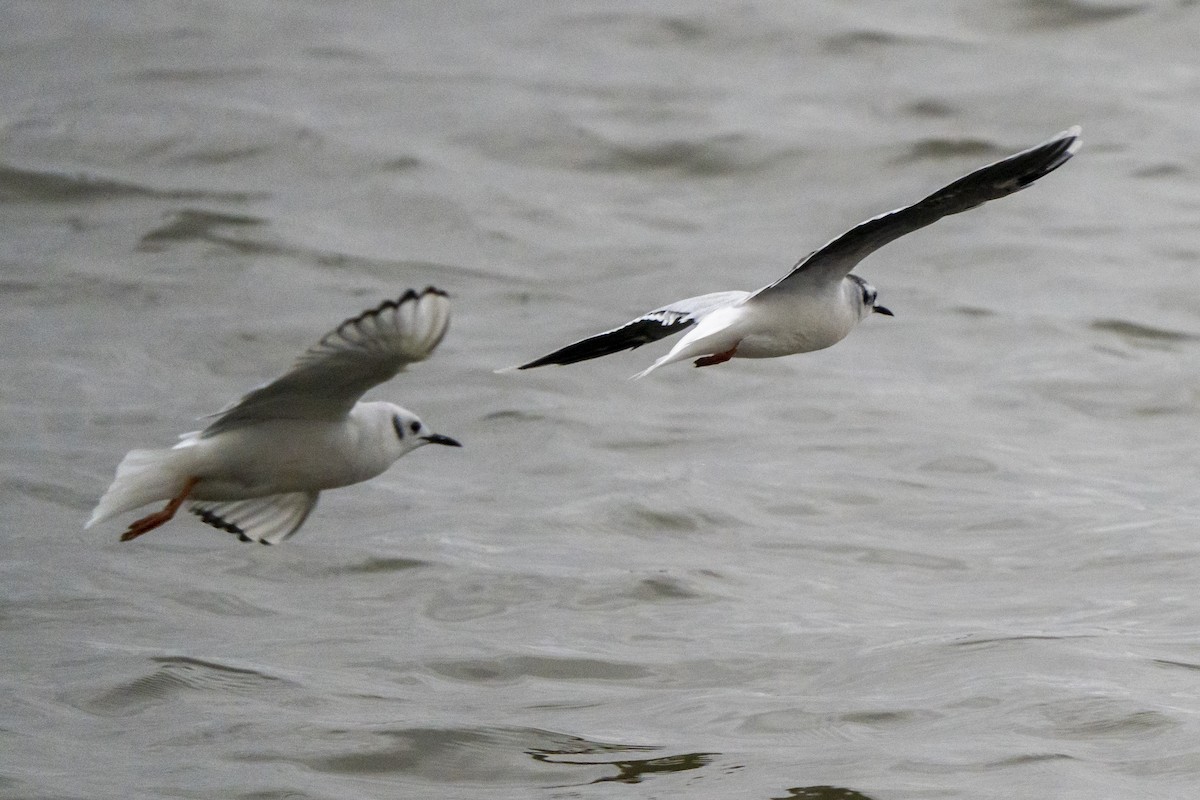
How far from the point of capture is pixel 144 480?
20.6ft

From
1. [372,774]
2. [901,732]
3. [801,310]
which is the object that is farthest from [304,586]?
[801,310]

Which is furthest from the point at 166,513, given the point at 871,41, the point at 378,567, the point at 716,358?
the point at 871,41

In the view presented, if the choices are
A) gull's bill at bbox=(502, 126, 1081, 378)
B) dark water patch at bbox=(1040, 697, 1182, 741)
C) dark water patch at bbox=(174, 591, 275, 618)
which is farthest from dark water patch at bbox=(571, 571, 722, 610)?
gull's bill at bbox=(502, 126, 1081, 378)

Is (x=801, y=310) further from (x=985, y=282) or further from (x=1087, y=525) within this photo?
(x=985, y=282)

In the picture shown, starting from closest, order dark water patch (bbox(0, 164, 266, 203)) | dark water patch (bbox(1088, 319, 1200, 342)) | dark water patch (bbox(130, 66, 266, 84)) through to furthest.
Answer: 1. dark water patch (bbox(1088, 319, 1200, 342))
2. dark water patch (bbox(0, 164, 266, 203))
3. dark water patch (bbox(130, 66, 266, 84))

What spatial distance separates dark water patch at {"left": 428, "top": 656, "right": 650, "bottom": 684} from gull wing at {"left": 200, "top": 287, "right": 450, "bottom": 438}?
2.44 meters

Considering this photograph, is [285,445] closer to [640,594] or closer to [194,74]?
[640,594]

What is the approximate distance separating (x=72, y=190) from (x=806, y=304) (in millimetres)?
9860

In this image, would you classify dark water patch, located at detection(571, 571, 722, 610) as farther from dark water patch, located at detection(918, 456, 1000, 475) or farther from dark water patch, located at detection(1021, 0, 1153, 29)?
dark water patch, located at detection(1021, 0, 1153, 29)

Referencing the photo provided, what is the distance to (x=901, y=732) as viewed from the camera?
773 centimetres

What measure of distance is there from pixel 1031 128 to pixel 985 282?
2745 mm

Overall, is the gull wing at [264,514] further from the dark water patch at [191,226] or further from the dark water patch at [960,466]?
the dark water patch at [191,226]

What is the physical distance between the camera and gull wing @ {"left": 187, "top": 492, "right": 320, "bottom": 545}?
7.17m

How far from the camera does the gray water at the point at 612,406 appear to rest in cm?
782
